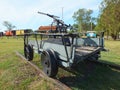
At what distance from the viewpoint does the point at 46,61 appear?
687 centimetres

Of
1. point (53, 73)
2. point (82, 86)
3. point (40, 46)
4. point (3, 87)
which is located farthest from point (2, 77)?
point (82, 86)

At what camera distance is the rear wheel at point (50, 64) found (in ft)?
21.2

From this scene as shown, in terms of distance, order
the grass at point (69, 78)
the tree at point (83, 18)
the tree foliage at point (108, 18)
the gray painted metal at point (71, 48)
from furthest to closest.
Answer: the tree at point (83, 18)
the tree foliage at point (108, 18)
the grass at point (69, 78)
the gray painted metal at point (71, 48)

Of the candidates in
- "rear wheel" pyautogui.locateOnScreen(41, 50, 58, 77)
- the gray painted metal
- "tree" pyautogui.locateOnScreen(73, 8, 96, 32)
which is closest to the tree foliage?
the gray painted metal

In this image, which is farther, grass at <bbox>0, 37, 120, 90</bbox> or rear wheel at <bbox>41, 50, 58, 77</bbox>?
grass at <bbox>0, 37, 120, 90</bbox>

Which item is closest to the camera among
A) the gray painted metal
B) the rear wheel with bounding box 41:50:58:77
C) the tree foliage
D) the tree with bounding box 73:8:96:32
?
the gray painted metal

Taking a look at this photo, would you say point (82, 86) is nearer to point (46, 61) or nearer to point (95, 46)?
point (46, 61)

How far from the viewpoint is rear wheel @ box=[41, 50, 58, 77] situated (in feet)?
21.2

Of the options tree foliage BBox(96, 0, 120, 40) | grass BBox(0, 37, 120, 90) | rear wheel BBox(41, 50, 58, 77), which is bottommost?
grass BBox(0, 37, 120, 90)

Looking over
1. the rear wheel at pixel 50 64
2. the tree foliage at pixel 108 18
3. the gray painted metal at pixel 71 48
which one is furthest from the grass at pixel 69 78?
the tree foliage at pixel 108 18

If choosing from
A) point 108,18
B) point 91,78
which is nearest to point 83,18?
point 108,18

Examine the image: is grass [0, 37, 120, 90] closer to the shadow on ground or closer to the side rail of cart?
the shadow on ground

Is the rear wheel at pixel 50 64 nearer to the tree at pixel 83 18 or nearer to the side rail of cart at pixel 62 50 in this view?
the side rail of cart at pixel 62 50

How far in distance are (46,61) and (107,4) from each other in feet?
125
